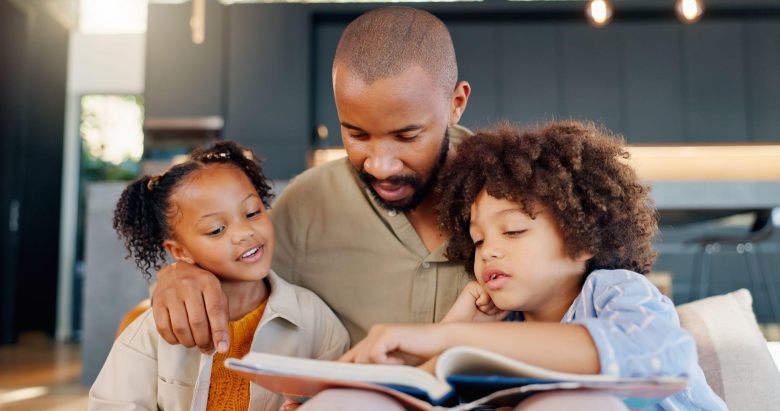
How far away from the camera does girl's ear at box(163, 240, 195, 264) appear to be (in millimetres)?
1530

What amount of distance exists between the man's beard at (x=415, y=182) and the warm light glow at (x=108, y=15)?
6.81 m

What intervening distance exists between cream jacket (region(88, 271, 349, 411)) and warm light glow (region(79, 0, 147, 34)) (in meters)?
6.86

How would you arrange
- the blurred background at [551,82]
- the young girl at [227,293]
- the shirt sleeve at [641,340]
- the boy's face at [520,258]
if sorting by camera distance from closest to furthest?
the shirt sleeve at [641,340] → the boy's face at [520,258] → the young girl at [227,293] → the blurred background at [551,82]

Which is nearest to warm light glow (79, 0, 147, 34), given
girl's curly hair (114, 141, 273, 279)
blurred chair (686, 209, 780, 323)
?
blurred chair (686, 209, 780, 323)

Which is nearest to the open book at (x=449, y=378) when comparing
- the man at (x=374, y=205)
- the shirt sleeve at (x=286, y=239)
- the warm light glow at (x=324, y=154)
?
the man at (x=374, y=205)

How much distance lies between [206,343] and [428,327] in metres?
0.51

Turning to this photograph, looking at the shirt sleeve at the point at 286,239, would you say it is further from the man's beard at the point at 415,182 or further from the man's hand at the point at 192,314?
the man's hand at the point at 192,314

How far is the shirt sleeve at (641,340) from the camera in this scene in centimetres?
88

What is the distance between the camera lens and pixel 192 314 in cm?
125

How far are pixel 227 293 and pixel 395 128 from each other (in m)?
0.49

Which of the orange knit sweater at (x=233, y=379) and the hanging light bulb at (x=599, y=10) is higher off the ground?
the hanging light bulb at (x=599, y=10)

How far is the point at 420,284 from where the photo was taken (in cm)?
155

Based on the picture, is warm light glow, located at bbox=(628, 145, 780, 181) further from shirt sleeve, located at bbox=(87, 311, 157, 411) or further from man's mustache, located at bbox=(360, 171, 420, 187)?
shirt sleeve, located at bbox=(87, 311, 157, 411)

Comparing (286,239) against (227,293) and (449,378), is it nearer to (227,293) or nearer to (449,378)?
(227,293)
